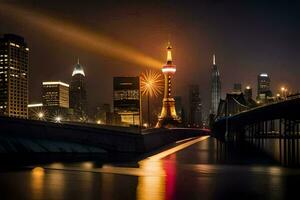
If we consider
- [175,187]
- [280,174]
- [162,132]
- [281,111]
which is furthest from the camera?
[162,132]

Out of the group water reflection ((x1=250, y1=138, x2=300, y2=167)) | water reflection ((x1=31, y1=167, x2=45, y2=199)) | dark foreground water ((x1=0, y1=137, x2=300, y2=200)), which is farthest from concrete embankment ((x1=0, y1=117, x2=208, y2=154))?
water reflection ((x1=31, y1=167, x2=45, y2=199))

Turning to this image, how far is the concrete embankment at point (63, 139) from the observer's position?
77.3 m

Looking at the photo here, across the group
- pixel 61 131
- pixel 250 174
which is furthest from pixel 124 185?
pixel 61 131

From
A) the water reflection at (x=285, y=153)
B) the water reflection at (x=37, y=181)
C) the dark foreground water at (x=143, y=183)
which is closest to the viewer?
the dark foreground water at (x=143, y=183)

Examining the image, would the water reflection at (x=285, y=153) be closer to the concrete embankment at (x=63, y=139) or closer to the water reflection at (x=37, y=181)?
the concrete embankment at (x=63, y=139)

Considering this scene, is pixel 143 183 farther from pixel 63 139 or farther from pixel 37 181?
pixel 63 139

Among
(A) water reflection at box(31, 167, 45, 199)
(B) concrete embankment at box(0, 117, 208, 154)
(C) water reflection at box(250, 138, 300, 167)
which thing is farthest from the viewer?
(B) concrete embankment at box(0, 117, 208, 154)

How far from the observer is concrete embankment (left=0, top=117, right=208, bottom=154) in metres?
77.3

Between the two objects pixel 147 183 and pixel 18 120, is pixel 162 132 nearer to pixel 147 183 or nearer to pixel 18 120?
pixel 18 120

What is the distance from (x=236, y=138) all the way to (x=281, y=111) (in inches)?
2290

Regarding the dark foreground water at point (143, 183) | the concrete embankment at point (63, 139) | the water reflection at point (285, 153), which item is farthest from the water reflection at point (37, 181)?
the water reflection at point (285, 153)

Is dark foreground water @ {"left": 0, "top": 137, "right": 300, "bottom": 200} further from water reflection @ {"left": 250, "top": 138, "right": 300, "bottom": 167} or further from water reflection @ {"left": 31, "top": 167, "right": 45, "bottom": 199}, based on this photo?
water reflection @ {"left": 250, "top": 138, "right": 300, "bottom": 167}

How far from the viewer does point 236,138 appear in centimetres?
15912

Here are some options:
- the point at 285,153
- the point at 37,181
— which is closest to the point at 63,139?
the point at 285,153
